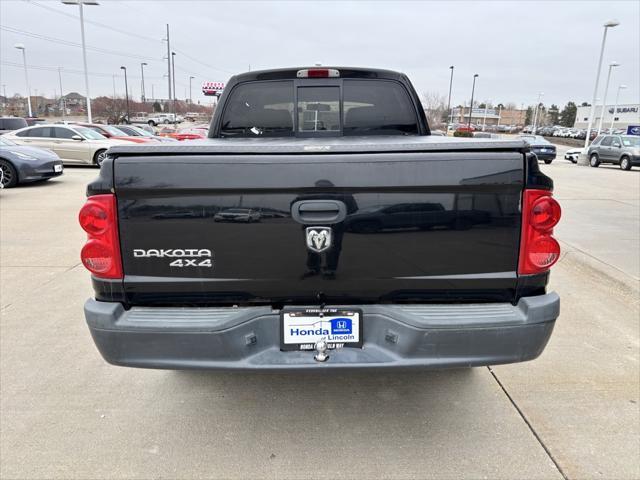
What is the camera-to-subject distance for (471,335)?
84.5 inches

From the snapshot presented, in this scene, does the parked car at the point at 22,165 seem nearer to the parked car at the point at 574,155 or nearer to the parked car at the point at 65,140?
the parked car at the point at 65,140

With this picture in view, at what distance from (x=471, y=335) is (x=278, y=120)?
8.30ft

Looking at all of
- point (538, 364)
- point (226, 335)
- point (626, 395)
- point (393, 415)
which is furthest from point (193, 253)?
point (626, 395)

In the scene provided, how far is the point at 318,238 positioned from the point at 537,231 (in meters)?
1.04

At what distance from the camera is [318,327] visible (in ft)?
7.25

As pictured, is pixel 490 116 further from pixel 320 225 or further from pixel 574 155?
pixel 320 225

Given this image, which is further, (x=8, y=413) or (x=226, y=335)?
(x=8, y=413)

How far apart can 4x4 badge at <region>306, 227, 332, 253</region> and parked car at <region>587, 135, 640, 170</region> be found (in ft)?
77.9

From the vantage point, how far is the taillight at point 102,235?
6.98ft

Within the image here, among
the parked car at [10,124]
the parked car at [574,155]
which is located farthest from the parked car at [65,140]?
the parked car at [574,155]

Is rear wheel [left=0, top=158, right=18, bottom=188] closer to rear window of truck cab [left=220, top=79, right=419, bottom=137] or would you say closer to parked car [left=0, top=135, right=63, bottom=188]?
parked car [left=0, top=135, right=63, bottom=188]

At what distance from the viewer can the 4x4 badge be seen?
212 cm

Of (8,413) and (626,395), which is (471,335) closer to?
(626,395)

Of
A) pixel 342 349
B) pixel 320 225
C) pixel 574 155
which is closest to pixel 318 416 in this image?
pixel 342 349
